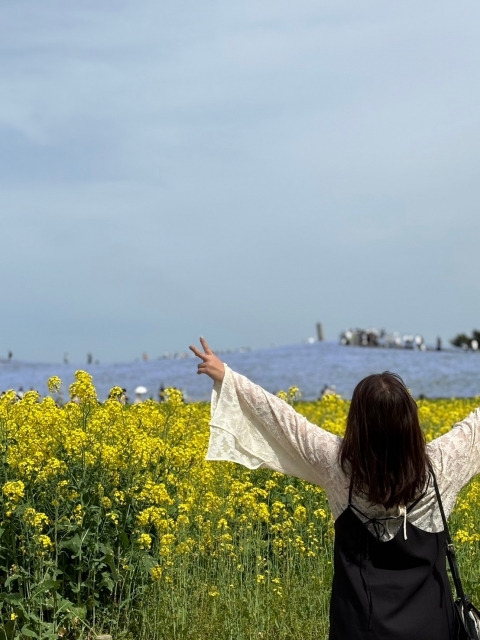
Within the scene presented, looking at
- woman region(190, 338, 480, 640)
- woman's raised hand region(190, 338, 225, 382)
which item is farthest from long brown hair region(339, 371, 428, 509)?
woman's raised hand region(190, 338, 225, 382)

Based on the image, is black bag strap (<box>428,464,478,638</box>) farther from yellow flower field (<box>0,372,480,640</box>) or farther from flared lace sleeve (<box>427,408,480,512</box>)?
yellow flower field (<box>0,372,480,640</box>)

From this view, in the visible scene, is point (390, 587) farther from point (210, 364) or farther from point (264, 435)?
point (210, 364)

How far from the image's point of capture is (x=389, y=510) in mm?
3357

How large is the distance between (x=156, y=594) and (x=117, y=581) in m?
0.29

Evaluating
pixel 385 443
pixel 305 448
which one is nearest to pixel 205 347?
pixel 305 448

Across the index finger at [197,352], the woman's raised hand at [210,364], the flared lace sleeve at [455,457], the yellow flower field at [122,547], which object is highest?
the index finger at [197,352]

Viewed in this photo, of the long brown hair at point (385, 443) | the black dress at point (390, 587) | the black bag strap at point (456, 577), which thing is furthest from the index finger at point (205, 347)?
the black bag strap at point (456, 577)

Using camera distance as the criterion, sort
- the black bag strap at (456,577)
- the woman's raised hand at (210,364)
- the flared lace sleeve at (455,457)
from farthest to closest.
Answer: the woman's raised hand at (210,364)
the flared lace sleeve at (455,457)
the black bag strap at (456,577)

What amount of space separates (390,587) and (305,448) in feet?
1.92

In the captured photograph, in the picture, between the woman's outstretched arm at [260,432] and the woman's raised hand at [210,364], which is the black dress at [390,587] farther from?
the woman's raised hand at [210,364]

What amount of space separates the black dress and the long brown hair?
0.44 feet

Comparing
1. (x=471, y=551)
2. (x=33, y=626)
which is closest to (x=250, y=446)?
(x=33, y=626)

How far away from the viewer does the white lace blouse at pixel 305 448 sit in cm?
341

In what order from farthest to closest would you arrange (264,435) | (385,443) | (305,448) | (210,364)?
1. (264,435)
2. (210,364)
3. (305,448)
4. (385,443)
